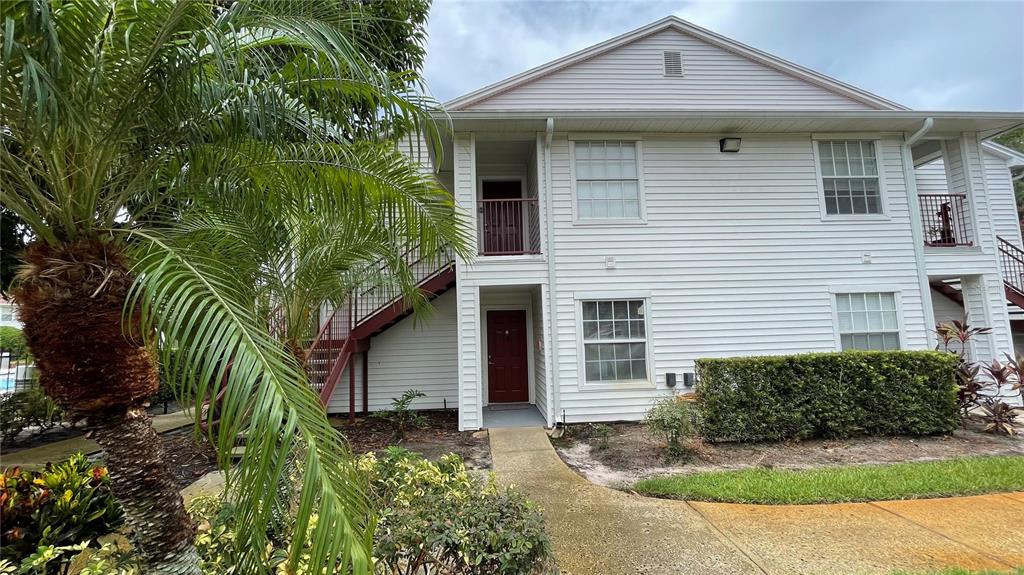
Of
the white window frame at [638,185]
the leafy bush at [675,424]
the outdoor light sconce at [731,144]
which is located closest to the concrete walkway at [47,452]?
the leafy bush at [675,424]

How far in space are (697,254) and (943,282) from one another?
609 cm

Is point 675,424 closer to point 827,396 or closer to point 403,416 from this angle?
point 827,396

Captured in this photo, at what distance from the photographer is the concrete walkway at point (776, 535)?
3.01 metres

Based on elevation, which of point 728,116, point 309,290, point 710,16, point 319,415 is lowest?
point 319,415

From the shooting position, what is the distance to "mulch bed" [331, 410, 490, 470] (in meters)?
6.06

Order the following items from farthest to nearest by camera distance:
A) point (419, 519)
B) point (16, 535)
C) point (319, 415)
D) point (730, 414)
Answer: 1. point (730, 414)
2. point (16, 535)
3. point (419, 519)
4. point (319, 415)

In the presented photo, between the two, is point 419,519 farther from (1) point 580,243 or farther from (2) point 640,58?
(2) point 640,58

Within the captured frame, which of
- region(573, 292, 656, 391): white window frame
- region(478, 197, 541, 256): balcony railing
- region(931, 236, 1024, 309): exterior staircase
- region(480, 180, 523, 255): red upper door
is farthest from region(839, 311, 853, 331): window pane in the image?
region(480, 180, 523, 255): red upper door

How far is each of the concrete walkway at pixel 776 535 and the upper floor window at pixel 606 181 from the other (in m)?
5.12

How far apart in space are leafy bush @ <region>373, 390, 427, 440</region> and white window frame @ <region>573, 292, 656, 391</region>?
3072 millimetres

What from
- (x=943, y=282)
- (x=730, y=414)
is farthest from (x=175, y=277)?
(x=943, y=282)

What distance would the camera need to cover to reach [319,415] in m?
1.61

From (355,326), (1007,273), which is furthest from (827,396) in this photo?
(355,326)

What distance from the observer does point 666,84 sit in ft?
30.2
